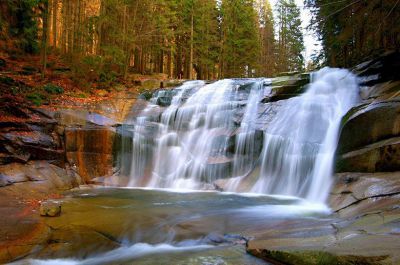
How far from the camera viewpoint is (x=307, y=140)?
12.0m

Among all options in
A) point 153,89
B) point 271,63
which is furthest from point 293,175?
point 271,63

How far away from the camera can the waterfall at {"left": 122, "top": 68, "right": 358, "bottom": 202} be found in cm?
1129

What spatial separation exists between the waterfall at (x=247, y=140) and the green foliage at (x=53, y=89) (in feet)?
11.7

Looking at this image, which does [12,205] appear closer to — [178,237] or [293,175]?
[178,237]

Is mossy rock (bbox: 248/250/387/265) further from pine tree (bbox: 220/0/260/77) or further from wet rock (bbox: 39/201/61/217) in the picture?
pine tree (bbox: 220/0/260/77)

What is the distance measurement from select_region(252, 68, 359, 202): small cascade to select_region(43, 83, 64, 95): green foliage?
9378mm

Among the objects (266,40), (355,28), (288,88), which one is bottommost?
(288,88)

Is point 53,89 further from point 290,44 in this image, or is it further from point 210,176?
point 290,44

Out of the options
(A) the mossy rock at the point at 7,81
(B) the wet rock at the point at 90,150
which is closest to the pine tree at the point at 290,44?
(B) the wet rock at the point at 90,150

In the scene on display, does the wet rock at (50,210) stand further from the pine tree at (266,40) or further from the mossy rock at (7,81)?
the pine tree at (266,40)

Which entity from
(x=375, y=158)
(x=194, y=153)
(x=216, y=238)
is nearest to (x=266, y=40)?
(x=194, y=153)

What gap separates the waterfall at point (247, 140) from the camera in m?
11.3

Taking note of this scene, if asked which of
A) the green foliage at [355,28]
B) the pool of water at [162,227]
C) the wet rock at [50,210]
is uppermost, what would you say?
the green foliage at [355,28]

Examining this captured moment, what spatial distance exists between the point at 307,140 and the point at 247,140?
2.09 meters
